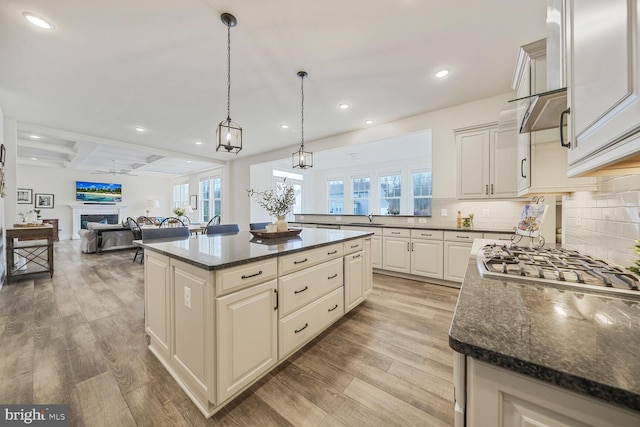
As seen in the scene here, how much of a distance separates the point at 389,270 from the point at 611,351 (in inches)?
143

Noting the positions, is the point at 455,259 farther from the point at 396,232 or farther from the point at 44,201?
the point at 44,201

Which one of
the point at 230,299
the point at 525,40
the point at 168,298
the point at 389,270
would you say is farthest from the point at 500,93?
the point at 168,298

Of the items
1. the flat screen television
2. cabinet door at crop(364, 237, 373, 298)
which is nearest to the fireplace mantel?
the flat screen television

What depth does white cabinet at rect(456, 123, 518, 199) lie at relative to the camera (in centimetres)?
307

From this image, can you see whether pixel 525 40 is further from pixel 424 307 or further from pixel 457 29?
pixel 424 307

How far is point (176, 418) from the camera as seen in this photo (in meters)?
1.37

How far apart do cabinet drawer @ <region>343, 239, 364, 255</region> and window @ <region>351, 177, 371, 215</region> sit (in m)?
5.33

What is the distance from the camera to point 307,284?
1968 mm

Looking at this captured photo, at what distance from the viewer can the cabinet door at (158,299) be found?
1718 mm

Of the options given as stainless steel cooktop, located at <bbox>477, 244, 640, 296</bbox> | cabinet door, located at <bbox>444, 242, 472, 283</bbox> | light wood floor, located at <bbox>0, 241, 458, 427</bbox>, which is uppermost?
stainless steel cooktop, located at <bbox>477, 244, 640, 296</bbox>

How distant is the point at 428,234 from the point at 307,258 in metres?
2.41

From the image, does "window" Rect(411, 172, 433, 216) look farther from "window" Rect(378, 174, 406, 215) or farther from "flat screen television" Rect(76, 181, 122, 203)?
"flat screen television" Rect(76, 181, 122, 203)

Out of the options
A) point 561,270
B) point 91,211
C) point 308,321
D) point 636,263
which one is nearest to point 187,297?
point 308,321

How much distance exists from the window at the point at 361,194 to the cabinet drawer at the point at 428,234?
4.20 m
